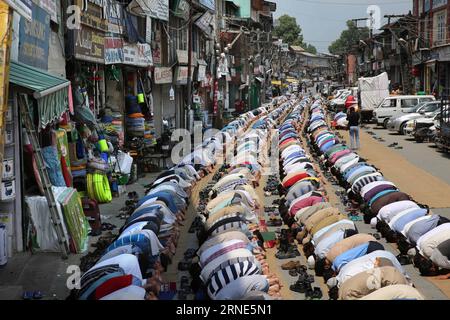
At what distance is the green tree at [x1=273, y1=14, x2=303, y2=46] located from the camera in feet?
473

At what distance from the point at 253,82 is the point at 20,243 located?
197 ft

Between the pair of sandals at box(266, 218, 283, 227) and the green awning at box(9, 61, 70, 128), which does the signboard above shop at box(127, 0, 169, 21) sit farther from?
the pair of sandals at box(266, 218, 283, 227)

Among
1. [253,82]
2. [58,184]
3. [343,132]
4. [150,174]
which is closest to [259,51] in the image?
[253,82]

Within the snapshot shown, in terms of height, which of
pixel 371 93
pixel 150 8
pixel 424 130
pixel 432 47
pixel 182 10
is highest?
pixel 182 10

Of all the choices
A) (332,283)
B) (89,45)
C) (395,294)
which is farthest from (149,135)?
(395,294)

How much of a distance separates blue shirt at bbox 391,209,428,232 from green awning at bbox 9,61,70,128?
22.5 ft

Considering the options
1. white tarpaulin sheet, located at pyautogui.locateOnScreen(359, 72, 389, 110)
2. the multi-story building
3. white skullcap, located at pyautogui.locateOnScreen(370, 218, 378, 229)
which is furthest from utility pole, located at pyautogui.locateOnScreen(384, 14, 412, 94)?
white skullcap, located at pyautogui.locateOnScreen(370, 218, 378, 229)

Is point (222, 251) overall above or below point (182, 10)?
below

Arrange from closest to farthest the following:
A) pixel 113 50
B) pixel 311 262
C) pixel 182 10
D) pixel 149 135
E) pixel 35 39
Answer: pixel 311 262
pixel 35 39
pixel 113 50
pixel 149 135
pixel 182 10

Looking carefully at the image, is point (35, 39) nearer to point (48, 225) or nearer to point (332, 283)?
point (48, 225)

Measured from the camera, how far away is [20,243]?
11.7 m

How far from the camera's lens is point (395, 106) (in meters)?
37.6

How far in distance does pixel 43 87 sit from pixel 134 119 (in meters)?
11.5
